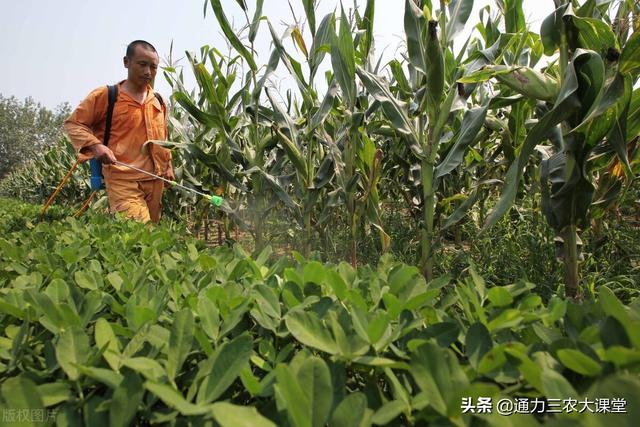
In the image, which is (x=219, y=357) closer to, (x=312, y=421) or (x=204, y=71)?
(x=312, y=421)

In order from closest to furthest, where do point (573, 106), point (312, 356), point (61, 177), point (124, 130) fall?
point (312, 356)
point (573, 106)
point (124, 130)
point (61, 177)

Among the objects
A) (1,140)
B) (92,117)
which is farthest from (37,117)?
(92,117)

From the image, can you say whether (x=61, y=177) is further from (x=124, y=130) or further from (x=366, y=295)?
(x=366, y=295)

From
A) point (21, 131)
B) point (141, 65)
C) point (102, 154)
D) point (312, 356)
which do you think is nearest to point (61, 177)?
point (141, 65)

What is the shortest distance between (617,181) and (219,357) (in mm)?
2489

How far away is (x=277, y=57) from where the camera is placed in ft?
11.0

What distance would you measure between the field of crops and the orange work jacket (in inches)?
13.3

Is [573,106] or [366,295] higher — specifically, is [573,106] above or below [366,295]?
above

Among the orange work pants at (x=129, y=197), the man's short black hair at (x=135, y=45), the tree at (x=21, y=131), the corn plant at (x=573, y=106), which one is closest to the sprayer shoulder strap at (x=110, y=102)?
the man's short black hair at (x=135, y=45)

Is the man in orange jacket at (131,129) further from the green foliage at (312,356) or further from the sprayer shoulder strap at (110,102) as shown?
the green foliage at (312,356)

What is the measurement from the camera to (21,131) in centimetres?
5741

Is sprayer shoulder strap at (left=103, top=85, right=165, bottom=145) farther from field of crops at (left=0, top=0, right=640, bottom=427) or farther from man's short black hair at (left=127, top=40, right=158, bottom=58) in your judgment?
field of crops at (left=0, top=0, right=640, bottom=427)

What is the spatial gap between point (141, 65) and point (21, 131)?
66946 mm

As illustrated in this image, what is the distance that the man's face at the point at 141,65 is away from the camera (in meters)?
3.44
